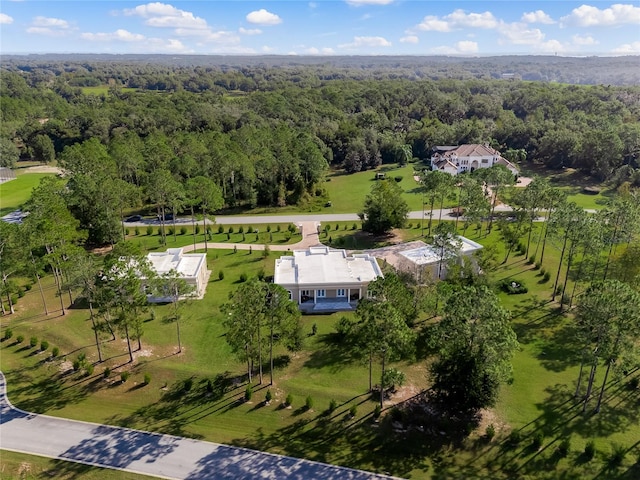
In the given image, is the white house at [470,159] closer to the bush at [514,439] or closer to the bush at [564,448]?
the bush at [514,439]

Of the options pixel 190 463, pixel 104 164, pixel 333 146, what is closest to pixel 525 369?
pixel 190 463

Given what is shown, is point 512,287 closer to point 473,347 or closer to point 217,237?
point 473,347

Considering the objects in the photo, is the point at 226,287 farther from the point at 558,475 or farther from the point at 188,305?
the point at 558,475

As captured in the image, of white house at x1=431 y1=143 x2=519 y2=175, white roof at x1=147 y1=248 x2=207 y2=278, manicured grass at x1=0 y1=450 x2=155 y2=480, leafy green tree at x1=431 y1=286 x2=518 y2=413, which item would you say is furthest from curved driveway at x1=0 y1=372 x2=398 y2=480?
white house at x1=431 y1=143 x2=519 y2=175

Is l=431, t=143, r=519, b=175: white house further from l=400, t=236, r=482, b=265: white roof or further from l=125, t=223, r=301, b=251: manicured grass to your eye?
l=400, t=236, r=482, b=265: white roof

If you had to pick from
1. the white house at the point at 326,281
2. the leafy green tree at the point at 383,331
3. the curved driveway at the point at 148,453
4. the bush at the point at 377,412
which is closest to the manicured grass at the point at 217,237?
the white house at the point at 326,281

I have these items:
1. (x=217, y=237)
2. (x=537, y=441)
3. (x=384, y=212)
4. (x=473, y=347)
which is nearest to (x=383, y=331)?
(x=473, y=347)
